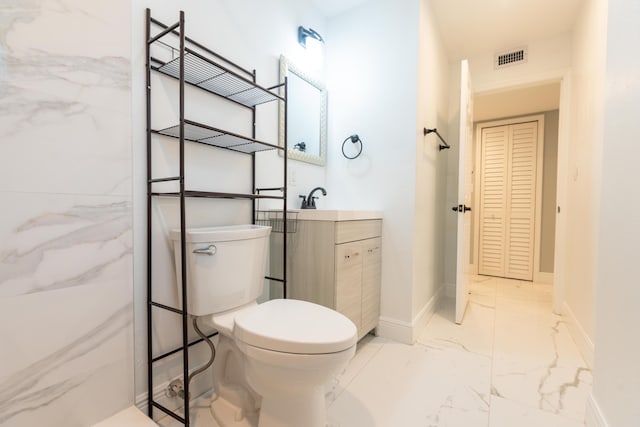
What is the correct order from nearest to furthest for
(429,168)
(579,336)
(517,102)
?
1. (579,336)
2. (429,168)
3. (517,102)

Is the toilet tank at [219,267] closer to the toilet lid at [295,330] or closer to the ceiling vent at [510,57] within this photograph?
the toilet lid at [295,330]

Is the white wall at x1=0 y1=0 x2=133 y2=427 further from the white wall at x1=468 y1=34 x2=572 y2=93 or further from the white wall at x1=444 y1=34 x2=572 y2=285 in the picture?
the white wall at x1=468 y1=34 x2=572 y2=93

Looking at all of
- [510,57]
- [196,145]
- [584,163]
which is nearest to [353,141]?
[196,145]

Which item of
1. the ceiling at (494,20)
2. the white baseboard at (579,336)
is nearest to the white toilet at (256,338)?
the white baseboard at (579,336)

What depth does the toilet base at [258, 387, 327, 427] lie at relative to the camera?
1.01 metres

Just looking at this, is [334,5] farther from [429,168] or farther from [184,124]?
[184,124]

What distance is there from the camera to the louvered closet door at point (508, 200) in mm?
3494

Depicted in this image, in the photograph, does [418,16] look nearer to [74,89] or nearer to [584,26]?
[584,26]

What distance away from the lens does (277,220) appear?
1.64 meters

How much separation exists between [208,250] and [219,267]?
0.09m

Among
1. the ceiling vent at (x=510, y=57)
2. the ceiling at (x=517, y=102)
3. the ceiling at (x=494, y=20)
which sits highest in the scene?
the ceiling at (x=494, y=20)

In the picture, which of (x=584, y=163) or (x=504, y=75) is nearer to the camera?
(x=584, y=163)

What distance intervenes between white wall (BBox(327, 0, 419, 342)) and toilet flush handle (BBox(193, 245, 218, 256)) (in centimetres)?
117

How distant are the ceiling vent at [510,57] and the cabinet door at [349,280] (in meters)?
2.27
